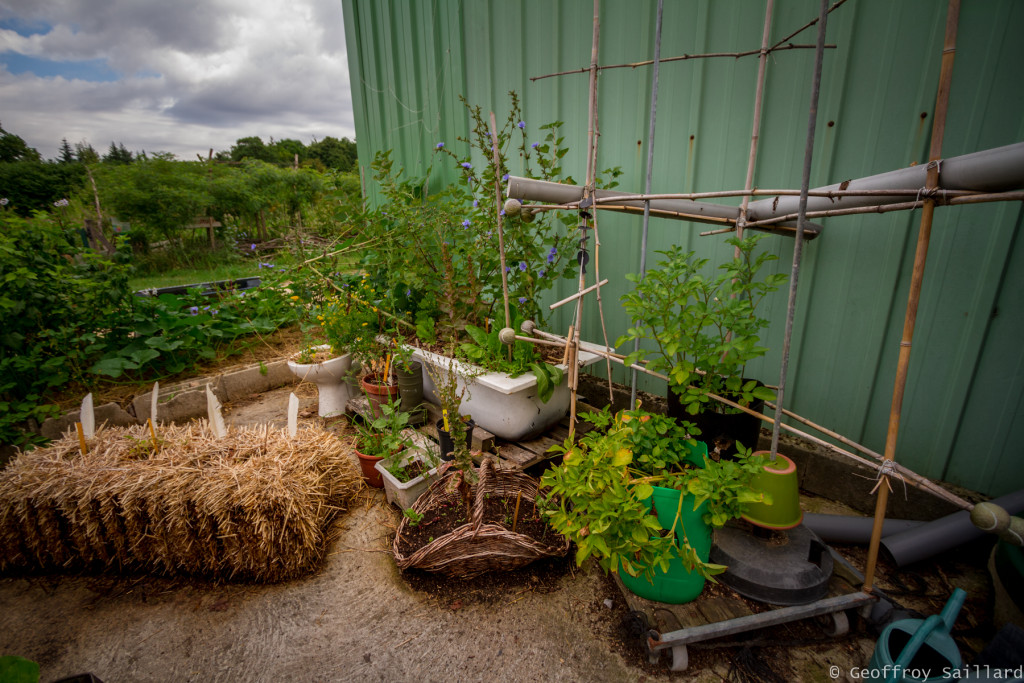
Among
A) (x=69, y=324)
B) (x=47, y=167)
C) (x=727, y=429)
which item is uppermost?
(x=47, y=167)

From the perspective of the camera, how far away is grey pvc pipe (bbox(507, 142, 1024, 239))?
0.89 meters

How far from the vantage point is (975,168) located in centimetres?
94

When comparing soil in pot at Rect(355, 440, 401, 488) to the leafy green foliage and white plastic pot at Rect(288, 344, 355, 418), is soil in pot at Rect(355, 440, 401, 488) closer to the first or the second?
white plastic pot at Rect(288, 344, 355, 418)

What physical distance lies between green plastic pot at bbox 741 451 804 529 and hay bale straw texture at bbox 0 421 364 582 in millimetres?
1719

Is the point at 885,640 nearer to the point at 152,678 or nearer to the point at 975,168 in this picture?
the point at 975,168

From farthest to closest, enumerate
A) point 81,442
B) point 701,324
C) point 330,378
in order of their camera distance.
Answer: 1. point 330,378
2. point 81,442
3. point 701,324

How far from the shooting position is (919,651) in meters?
1.04

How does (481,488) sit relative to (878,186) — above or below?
below

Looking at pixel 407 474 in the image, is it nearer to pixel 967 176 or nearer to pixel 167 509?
pixel 167 509

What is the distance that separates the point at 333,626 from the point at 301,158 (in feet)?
86.3

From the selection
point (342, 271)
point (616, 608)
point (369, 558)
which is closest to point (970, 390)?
point (616, 608)

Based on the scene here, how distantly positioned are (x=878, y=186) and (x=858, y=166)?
0.77 metres

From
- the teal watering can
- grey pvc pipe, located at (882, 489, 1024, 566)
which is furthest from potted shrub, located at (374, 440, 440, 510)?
grey pvc pipe, located at (882, 489, 1024, 566)

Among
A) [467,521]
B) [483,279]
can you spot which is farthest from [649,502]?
[483,279]
